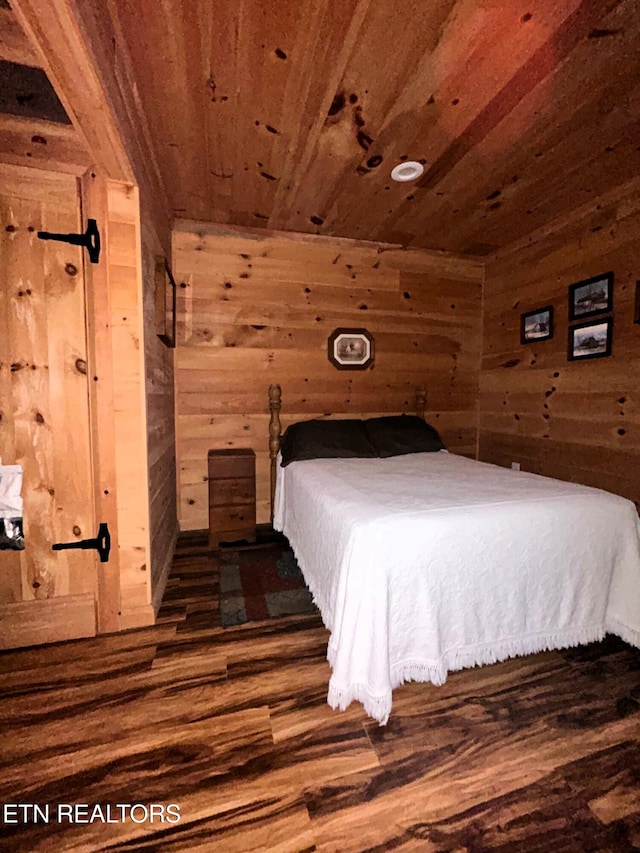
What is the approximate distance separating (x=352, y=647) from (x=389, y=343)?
259 cm

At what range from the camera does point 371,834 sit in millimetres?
907

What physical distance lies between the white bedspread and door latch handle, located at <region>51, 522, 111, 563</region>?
3.15 feet

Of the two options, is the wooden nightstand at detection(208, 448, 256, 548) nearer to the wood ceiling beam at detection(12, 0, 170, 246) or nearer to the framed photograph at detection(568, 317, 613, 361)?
the wood ceiling beam at detection(12, 0, 170, 246)

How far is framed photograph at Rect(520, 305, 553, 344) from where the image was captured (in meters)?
2.76

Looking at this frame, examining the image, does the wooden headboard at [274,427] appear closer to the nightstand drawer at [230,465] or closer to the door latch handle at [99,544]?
the nightstand drawer at [230,465]

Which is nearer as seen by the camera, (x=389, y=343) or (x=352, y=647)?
(x=352, y=647)

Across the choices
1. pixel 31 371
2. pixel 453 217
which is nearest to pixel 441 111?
pixel 453 217

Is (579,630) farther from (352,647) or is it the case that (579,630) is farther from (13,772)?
Result: (13,772)

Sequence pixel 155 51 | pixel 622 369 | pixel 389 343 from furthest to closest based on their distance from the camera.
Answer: pixel 389 343, pixel 622 369, pixel 155 51

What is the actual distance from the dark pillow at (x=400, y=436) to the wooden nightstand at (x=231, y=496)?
0.96 metres

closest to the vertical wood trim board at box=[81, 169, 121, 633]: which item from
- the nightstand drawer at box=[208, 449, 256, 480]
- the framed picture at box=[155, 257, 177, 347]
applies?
the framed picture at box=[155, 257, 177, 347]

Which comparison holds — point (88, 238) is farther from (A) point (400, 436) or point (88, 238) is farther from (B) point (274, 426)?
(A) point (400, 436)

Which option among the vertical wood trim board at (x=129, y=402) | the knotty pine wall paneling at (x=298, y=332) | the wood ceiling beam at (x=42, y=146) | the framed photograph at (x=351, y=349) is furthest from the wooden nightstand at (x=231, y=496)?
the wood ceiling beam at (x=42, y=146)

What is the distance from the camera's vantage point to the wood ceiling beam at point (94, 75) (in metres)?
0.90
